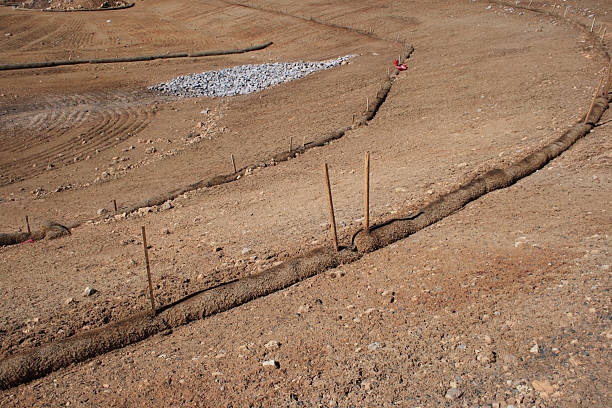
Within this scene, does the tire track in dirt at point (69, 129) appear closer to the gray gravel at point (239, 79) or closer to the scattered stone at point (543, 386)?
the gray gravel at point (239, 79)

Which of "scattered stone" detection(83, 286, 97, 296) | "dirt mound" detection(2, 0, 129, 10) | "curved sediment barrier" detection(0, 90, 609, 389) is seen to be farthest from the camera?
"dirt mound" detection(2, 0, 129, 10)

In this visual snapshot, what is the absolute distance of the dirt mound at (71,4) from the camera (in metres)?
50.2

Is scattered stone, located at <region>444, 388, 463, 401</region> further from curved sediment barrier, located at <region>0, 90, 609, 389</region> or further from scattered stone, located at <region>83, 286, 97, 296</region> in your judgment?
scattered stone, located at <region>83, 286, 97, 296</region>

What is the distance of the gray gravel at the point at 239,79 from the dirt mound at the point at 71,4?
106ft

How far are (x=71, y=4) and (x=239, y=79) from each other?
38151 mm

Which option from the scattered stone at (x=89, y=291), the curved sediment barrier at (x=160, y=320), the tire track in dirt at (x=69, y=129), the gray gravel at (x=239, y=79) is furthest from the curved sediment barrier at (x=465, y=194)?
the gray gravel at (x=239, y=79)

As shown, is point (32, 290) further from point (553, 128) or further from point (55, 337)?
point (553, 128)

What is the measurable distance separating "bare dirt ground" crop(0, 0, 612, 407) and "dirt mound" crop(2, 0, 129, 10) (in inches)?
1278

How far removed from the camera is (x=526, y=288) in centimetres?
597

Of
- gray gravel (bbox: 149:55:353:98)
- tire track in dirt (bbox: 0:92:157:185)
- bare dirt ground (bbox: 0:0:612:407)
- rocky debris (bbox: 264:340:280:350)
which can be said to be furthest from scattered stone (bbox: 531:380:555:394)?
gray gravel (bbox: 149:55:353:98)

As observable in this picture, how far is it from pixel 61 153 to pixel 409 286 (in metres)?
15.4

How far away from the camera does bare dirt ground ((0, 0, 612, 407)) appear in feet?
16.5

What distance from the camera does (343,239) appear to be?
310 inches

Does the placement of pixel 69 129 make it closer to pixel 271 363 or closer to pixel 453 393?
pixel 271 363
